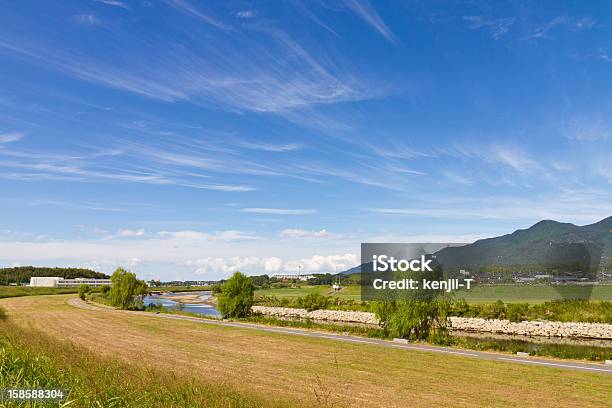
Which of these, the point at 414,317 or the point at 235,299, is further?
the point at 235,299

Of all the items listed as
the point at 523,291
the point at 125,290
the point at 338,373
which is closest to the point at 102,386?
the point at 338,373

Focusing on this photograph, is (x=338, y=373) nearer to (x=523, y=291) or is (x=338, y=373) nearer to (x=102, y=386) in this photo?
(x=102, y=386)

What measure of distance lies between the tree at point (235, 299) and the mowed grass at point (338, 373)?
1856 cm

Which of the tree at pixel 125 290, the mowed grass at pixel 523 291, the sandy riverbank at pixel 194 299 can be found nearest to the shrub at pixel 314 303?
the tree at pixel 125 290

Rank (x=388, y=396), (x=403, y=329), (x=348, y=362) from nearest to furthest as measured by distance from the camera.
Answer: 1. (x=388, y=396)
2. (x=348, y=362)
3. (x=403, y=329)

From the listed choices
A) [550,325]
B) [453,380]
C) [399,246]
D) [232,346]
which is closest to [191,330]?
[232,346]

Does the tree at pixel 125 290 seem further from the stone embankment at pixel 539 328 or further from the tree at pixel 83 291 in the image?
the stone embankment at pixel 539 328

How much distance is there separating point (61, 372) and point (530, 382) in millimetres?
17988

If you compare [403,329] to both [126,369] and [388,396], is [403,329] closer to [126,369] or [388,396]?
[388,396]

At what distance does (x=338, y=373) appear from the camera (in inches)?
833

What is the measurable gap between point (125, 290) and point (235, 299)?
28.3 m

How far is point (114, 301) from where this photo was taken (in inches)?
2928

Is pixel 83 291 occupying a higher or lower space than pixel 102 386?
lower

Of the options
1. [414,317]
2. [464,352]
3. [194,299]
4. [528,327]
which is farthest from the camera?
[194,299]
